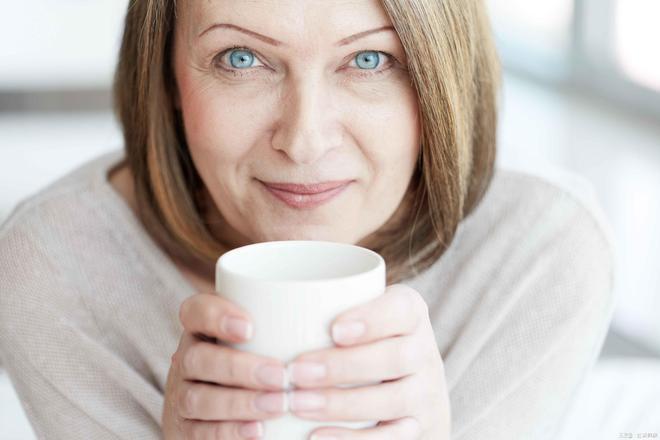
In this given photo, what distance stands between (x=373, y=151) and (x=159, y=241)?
390 millimetres

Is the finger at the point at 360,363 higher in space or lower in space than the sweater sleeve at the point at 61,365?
higher

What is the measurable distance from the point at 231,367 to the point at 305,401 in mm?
74

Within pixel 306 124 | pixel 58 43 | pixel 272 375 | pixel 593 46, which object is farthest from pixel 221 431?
pixel 58 43

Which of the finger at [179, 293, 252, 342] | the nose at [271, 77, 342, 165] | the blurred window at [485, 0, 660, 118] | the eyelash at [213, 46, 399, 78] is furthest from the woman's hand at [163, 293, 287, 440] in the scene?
the blurred window at [485, 0, 660, 118]

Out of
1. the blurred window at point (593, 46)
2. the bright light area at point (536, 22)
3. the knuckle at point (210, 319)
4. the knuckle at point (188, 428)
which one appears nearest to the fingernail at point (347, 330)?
the knuckle at point (210, 319)

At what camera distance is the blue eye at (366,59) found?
1220 mm

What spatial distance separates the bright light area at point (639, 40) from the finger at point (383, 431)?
306 centimetres

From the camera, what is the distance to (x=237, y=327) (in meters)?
0.86

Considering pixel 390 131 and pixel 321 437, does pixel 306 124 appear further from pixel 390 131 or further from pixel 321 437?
pixel 321 437

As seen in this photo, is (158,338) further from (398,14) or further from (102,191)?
(398,14)

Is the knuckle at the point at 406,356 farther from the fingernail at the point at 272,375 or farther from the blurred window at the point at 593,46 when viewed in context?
the blurred window at the point at 593,46

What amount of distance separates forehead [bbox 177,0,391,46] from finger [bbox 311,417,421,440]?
450mm

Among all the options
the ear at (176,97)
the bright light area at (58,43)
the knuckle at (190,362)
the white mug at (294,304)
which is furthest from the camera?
the bright light area at (58,43)

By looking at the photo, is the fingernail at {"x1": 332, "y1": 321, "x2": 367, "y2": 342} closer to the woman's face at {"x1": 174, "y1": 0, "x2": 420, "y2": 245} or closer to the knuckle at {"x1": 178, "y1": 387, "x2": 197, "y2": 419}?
the knuckle at {"x1": 178, "y1": 387, "x2": 197, "y2": 419}
